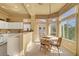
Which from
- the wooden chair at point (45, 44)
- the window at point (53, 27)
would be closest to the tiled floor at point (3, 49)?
the wooden chair at point (45, 44)

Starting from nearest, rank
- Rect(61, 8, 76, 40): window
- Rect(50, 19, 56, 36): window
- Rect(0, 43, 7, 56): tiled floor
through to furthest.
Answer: Rect(0, 43, 7, 56): tiled floor < Rect(50, 19, 56, 36): window < Rect(61, 8, 76, 40): window

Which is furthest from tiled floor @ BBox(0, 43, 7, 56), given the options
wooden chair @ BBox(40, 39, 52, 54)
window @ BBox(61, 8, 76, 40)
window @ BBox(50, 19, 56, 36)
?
window @ BBox(61, 8, 76, 40)

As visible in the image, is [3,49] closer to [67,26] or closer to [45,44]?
[45,44]

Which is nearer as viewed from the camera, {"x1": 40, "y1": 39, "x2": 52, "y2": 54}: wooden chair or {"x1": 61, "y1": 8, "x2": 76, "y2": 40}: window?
{"x1": 40, "y1": 39, "x2": 52, "y2": 54}: wooden chair

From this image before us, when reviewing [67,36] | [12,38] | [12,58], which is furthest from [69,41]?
[12,58]

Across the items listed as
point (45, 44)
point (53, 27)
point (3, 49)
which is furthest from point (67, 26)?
point (3, 49)

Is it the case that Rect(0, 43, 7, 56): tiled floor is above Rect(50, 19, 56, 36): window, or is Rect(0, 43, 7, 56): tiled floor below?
below

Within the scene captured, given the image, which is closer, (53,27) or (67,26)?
(53,27)

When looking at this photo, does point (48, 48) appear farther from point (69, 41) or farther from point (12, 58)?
point (12, 58)

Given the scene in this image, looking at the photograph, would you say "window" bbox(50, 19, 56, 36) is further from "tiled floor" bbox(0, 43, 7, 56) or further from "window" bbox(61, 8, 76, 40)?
"tiled floor" bbox(0, 43, 7, 56)

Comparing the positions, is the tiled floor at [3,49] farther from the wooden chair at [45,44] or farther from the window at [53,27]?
the window at [53,27]

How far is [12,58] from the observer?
1.99 m

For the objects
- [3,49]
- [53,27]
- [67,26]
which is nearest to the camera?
[3,49]

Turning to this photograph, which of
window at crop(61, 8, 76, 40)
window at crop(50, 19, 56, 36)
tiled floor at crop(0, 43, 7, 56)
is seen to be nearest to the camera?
tiled floor at crop(0, 43, 7, 56)
